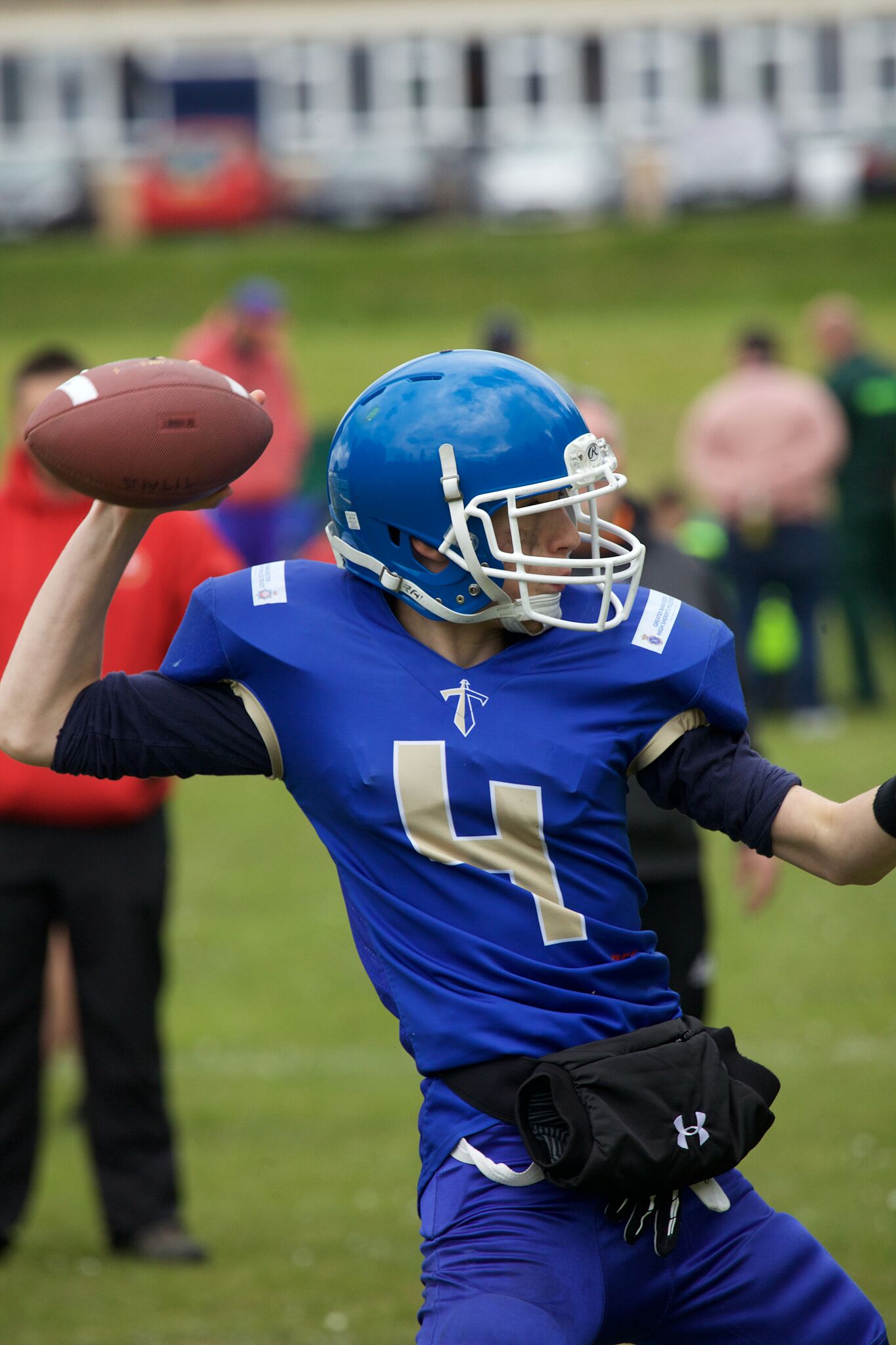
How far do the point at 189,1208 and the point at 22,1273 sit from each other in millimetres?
596

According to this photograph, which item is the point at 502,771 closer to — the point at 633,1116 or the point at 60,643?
the point at 633,1116

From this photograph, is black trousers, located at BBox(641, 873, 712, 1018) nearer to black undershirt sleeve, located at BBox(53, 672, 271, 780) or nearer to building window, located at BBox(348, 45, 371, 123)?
black undershirt sleeve, located at BBox(53, 672, 271, 780)

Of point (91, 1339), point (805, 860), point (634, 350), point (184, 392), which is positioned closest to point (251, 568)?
point (184, 392)

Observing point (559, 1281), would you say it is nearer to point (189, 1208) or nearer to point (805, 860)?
point (805, 860)

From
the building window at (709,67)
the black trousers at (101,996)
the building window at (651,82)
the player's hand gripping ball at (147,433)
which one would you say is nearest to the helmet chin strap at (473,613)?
the player's hand gripping ball at (147,433)

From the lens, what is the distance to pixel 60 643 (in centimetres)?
260

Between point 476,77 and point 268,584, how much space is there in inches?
1611

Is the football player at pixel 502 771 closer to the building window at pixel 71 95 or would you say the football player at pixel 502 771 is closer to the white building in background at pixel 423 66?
the white building in background at pixel 423 66

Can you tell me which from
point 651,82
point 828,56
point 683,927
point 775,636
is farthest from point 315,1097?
point 828,56

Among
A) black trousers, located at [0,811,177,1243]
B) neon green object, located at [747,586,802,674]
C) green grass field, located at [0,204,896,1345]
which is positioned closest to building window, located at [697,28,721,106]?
green grass field, located at [0,204,896,1345]

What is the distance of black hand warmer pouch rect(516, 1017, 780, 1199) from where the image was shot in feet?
7.81

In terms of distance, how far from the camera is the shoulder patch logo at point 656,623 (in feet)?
8.38

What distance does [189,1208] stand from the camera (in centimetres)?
516

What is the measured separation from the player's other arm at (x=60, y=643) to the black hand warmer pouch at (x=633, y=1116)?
85 centimetres
